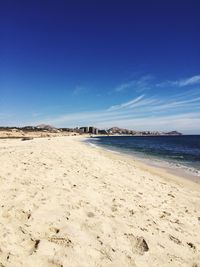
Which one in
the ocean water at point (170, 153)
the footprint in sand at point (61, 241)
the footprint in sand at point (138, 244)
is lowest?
the ocean water at point (170, 153)

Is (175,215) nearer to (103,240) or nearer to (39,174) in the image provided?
(103,240)

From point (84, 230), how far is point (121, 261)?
139 cm

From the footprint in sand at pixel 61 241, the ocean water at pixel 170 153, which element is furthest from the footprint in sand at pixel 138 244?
the ocean water at pixel 170 153

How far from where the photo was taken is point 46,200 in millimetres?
8500

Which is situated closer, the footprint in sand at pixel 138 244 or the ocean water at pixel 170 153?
the footprint in sand at pixel 138 244

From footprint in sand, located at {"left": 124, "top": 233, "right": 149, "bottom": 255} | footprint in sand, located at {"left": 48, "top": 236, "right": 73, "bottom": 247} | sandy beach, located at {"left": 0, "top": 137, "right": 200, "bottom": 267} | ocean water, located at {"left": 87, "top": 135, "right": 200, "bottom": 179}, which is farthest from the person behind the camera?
ocean water, located at {"left": 87, "top": 135, "right": 200, "bottom": 179}

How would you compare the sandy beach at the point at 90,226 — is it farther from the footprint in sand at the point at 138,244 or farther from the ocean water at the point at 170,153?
the ocean water at the point at 170,153

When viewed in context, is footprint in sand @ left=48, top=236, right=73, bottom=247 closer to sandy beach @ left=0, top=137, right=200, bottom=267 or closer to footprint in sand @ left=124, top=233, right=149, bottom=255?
sandy beach @ left=0, top=137, right=200, bottom=267

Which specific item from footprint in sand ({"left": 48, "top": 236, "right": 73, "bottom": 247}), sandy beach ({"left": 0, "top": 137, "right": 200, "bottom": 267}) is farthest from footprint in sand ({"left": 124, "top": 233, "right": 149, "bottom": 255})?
footprint in sand ({"left": 48, "top": 236, "right": 73, "bottom": 247})

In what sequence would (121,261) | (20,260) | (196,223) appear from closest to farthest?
1. (20,260)
2. (121,261)
3. (196,223)

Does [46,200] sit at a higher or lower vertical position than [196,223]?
higher

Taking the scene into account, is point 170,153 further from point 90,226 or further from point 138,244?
point 138,244

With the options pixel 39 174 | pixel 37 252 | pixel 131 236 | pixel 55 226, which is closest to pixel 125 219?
pixel 131 236

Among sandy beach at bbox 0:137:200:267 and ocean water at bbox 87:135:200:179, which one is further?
ocean water at bbox 87:135:200:179
